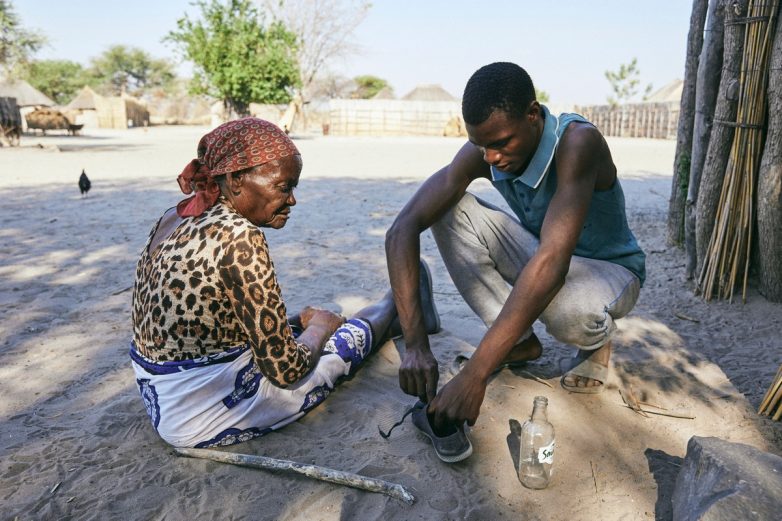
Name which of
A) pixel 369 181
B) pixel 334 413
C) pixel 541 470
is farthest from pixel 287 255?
pixel 369 181

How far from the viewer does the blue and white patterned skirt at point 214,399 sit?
80.0 inches

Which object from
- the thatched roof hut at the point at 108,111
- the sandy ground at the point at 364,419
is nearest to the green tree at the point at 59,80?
the thatched roof hut at the point at 108,111

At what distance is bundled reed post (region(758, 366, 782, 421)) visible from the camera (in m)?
2.31

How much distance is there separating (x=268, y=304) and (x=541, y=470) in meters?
1.10

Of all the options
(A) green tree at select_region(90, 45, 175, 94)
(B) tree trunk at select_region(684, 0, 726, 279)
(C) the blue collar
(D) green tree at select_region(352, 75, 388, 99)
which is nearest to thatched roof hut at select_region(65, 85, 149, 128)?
(A) green tree at select_region(90, 45, 175, 94)

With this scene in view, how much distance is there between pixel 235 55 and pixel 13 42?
8064 mm

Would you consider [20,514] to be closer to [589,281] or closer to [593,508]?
[593,508]

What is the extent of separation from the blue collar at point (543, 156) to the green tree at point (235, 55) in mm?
23382

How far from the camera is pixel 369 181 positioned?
1004 cm

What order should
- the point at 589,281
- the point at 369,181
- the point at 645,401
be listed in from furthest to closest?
the point at 369,181, the point at 645,401, the point at 589,281

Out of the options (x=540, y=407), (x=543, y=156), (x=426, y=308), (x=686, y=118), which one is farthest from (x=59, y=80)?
(x=540, y=407)

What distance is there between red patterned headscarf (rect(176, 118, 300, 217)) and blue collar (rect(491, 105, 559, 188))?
0.95 m

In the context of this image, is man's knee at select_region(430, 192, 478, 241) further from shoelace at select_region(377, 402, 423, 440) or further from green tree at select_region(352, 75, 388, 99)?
green tree at select_region(352, 75, 388, 99)

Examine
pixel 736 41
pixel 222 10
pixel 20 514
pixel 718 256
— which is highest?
pixel 222 10
